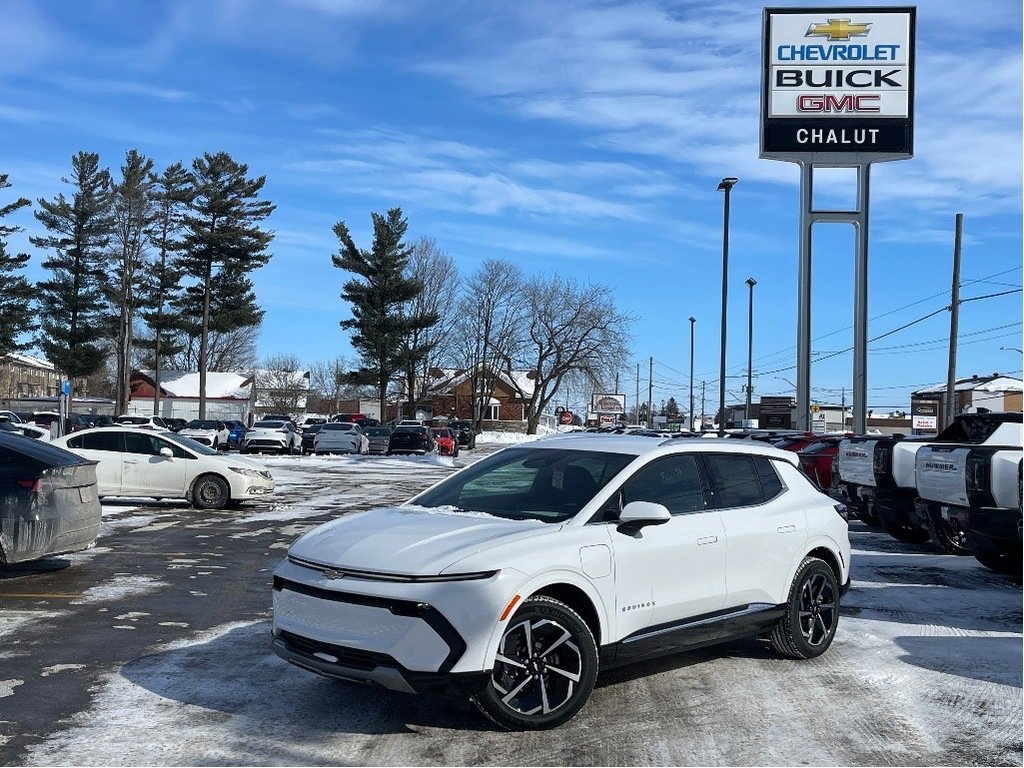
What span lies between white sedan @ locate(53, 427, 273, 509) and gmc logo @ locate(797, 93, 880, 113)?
2285 cm

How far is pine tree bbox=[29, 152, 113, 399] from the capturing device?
201 ft

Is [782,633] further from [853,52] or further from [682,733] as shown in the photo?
[853,52]

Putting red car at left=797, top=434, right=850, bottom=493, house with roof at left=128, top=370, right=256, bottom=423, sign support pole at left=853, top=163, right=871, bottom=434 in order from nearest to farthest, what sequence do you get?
red car at left=797, top=434, right=850, bottom=493 < sign support pole at left=853, top=163, right=871, bottom=434 < house with roof at left=128, top=370, right=256, bottom=423

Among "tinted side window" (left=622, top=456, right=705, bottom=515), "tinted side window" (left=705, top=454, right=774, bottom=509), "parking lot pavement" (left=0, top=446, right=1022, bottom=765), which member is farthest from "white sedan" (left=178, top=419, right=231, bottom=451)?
"tinted side window" (left=622, top=456, right=705, bottom=515)

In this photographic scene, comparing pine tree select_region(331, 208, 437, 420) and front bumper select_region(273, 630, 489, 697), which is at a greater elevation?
pine tree select_region(331, 208, 437, 420)

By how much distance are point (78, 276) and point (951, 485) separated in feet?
201

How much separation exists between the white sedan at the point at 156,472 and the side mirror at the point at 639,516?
13166 mm

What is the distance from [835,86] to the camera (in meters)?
32.4

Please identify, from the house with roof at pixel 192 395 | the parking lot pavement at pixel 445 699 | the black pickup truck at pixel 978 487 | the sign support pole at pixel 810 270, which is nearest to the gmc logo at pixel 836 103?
the sign support pole at pixel 810 270

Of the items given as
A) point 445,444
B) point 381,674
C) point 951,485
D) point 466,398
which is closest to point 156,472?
point 951,485

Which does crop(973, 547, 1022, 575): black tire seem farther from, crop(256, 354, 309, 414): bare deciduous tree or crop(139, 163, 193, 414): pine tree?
crop(256, 354, 309, 414): bare deciduous tree

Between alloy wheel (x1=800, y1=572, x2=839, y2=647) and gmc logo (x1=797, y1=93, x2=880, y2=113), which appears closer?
alloy wheel (x1=800, y1=572, x2=839, y2=647)

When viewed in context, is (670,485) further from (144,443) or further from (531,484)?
(144,443)

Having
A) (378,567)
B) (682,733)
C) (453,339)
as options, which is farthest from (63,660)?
(453,339)
